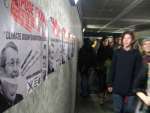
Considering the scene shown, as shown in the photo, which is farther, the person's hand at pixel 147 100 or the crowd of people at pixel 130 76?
the crowd of people at pixel 130 76

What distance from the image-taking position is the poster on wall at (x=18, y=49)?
3.00 feet

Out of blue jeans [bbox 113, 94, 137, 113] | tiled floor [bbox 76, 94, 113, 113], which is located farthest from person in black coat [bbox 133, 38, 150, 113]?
tiled floor [bbox 76, 94, 113, 113]

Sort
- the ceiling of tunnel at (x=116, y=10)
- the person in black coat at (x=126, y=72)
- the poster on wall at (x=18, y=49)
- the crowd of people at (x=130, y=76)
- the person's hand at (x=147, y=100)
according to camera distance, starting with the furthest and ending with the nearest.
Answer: the ceiling of tunnel at (x=116, y=10) < the person in black coat at (x=126, y=72) < the crowd of people at (x=130, y=76) < the person's hand at (x=147, y=100) < the poster on wall at (x=18, y=49)

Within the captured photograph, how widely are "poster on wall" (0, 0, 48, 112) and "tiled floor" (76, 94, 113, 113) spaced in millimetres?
4830

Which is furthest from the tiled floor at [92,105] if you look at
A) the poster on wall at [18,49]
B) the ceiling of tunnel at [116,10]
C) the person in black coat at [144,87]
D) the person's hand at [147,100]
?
the poster on wall at [18,49]

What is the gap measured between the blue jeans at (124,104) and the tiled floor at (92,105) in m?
2.51

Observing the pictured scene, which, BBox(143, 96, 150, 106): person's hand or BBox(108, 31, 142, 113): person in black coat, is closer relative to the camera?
BBox(143, 96, 150, 106): person's hand

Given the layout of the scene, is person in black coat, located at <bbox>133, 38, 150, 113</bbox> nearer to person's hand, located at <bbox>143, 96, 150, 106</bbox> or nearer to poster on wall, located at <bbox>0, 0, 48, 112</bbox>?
person's hand, located at <bbox>143, 96, 150, 106</bbox>

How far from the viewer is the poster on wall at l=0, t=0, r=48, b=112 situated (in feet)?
3.00

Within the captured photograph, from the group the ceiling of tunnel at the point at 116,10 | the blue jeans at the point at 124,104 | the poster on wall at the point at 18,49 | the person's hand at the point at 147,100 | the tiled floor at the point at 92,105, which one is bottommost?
the tiled floor at the point at 92,105

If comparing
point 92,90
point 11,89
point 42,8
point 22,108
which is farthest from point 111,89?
point 92,90

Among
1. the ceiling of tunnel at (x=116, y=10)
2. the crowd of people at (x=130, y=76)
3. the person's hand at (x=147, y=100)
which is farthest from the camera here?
the ceiling of tunnel at (x=116, y=10)

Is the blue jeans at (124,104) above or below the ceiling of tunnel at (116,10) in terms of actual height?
below

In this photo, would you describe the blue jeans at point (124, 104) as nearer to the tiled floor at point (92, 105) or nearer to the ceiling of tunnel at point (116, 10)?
the tiled floor at point (92, 105)
